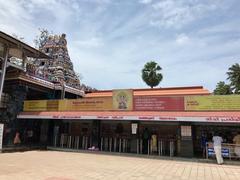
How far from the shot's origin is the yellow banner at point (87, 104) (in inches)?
631

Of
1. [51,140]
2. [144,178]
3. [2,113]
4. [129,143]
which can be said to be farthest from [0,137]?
[144,178]

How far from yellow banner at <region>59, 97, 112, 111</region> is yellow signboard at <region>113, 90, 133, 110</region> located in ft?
1.46

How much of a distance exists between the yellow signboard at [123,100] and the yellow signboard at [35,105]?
19.1ft

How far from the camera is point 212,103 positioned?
13344mm

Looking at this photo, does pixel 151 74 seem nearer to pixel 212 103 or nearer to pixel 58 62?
pixel 58 62

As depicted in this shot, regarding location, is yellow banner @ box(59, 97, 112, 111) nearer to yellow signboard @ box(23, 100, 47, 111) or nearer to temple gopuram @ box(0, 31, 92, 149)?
yellow signboard @ box(23, 100, 47, 111)

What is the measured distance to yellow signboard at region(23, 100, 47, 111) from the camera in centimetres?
1802

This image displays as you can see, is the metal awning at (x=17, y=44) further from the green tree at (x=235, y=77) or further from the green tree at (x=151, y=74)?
the green tree at (x=235, y=77)

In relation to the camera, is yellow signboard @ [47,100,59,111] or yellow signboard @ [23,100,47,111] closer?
yellow signboard @ [47,100,59,111]

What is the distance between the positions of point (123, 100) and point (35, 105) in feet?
23.9

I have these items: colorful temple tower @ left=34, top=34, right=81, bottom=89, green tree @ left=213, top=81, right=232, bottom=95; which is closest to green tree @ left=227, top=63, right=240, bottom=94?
green tree @ left=213, top=81, right=232, bottom=95

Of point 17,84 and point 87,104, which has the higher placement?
point 17,84

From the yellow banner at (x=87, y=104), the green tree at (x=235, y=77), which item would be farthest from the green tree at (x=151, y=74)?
the yellow banner at (x=87, y=104)

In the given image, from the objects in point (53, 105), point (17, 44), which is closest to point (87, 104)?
point (53, 105)
